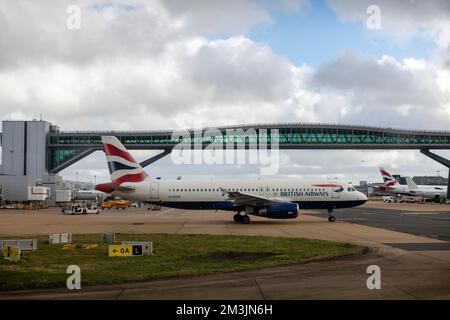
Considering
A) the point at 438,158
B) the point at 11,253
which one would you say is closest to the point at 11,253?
the point at 11,253

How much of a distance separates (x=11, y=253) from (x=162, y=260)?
18.5 feet

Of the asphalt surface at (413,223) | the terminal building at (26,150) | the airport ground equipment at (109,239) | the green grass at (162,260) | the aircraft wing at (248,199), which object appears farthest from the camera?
the terminal building at (26,150)

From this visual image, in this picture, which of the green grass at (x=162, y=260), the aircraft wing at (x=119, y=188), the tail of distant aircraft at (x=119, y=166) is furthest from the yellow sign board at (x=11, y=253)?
Result: the tail of distant aircraft at (x=119, y=166)

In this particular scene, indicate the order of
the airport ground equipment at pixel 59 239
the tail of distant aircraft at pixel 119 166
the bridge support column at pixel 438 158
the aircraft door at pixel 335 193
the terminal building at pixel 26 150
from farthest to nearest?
the bridge support column at pixel 438 158
the terminal building at pixel 26 150
the tail of distant aircraft at pixel 119 166
the aircraft door at pixel 335 193
the airport ground equipment at pixel 59 239

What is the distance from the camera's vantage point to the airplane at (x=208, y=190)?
39344 mm

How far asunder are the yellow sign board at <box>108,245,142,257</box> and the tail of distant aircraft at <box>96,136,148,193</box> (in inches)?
882

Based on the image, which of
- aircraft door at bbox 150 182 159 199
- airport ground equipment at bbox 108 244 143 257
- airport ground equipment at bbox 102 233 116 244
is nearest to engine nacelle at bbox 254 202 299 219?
aircraft door at bbox 150 182 159 199

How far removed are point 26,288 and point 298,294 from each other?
7140 mm

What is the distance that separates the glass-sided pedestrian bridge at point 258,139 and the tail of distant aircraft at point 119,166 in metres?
66.8

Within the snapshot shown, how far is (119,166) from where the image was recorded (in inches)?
1596

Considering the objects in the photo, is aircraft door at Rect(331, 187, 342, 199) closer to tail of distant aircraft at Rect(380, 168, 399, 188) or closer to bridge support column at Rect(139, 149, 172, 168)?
bridge support column at Rect(139, 149, 172, 168)

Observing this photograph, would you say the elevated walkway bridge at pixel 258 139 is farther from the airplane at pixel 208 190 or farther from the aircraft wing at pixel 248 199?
the aircraft wing at pixel 248 199
